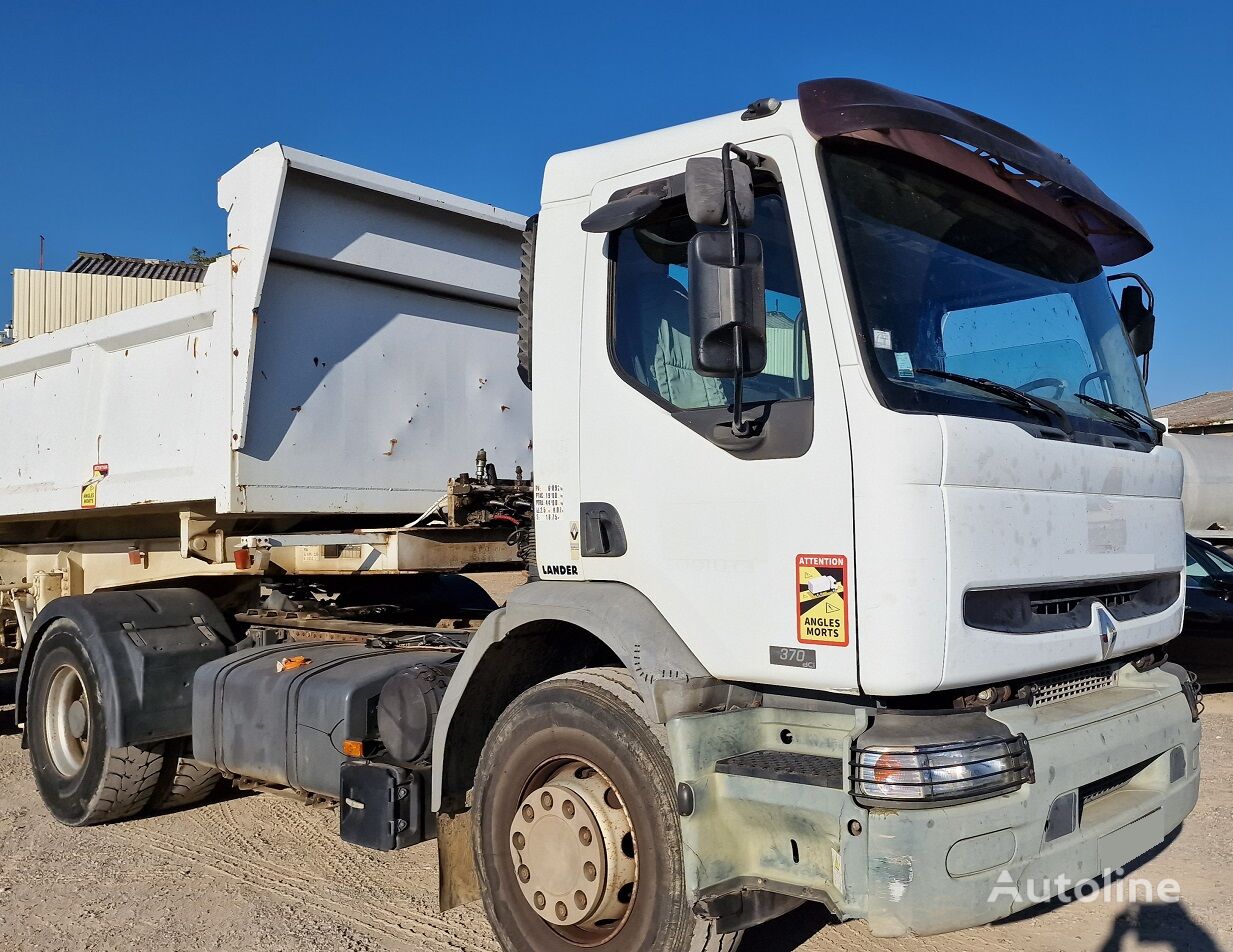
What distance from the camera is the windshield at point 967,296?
3.19 meters

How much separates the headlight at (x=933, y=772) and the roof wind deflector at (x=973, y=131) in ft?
5.66

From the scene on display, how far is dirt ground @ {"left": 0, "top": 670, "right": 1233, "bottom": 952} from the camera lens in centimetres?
415

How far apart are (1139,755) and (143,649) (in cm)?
454

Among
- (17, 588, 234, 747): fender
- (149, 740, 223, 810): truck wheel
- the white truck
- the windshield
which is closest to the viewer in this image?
the white truck

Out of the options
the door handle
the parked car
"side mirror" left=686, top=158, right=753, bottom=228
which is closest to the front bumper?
the door handle

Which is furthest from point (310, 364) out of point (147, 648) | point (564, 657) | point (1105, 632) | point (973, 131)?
point (1105, 632)

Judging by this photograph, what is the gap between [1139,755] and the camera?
351 centimetres

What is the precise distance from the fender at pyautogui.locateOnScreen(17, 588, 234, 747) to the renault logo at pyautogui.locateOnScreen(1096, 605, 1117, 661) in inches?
170

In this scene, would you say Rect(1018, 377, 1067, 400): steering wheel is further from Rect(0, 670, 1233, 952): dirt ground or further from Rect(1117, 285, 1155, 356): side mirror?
Rect(0, 670, 1233, 952): dirt ground

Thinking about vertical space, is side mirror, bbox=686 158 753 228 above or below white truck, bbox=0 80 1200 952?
above

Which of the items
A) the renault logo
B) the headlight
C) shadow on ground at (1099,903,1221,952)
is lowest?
shadow on ground at (1099,903,1221,952)

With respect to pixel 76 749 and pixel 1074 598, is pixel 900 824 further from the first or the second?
pixel 76 749

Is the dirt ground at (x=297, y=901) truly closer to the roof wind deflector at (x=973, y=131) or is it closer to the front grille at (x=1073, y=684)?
the front grille at (x=1073, y=684)

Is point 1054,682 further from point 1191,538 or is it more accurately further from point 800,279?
point 1191,538
